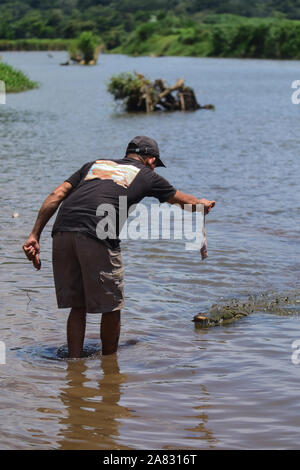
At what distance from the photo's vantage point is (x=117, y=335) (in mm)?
5785

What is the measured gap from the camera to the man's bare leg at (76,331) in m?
5.62

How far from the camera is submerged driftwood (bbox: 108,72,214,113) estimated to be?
30.6 meters

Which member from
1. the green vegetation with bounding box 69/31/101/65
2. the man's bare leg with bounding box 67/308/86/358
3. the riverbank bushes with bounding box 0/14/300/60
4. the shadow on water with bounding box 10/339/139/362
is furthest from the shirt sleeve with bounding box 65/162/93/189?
the riverbank bushes with bounding box 0/14/300/60

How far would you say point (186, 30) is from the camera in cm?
12594

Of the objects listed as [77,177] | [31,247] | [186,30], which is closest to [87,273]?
[31,247]

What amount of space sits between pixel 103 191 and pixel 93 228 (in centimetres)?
26

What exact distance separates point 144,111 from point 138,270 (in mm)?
23873

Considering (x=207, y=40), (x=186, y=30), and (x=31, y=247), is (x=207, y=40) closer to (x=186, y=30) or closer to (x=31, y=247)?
(x=186, y=30)

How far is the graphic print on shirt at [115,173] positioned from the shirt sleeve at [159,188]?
0.39 feet

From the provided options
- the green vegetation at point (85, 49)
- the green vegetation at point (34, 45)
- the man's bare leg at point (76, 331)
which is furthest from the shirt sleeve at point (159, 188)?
the green vegetation at point (34, 45)

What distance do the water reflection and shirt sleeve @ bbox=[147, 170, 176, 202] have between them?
1264 mm

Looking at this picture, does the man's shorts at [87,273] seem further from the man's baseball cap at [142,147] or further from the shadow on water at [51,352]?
the man's baseball cap at [142,147]

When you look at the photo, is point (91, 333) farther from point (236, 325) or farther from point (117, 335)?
point (236, 325)
